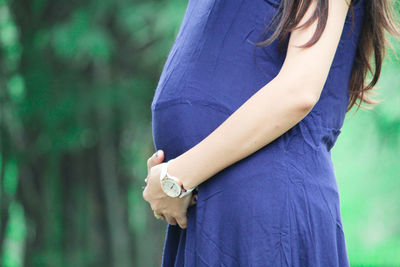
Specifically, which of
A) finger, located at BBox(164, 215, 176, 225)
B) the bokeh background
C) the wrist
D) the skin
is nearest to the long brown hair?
the skin

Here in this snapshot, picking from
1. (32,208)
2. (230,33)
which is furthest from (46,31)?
(230,33)

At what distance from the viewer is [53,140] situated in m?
4.75

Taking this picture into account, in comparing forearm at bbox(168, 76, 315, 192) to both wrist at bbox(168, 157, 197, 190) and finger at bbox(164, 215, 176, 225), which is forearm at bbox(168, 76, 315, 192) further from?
finger at bbox(164, 215, 176, 225)

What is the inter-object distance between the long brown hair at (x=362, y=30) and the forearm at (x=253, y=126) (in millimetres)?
97

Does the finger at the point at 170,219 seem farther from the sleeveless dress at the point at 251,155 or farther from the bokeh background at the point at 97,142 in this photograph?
the bokeh background at the point at 97,142

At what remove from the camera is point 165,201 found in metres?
1.15

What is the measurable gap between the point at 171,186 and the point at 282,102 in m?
0.25

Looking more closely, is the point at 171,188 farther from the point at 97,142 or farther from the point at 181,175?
the point at 97,142

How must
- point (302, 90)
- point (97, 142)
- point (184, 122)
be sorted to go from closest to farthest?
point (302, 90), point (184, 122), point (97, 142)

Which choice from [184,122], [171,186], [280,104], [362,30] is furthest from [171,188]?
[362,30]

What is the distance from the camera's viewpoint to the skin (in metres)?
1.03

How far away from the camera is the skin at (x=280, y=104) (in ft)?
3.37

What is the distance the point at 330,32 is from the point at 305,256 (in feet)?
1.26

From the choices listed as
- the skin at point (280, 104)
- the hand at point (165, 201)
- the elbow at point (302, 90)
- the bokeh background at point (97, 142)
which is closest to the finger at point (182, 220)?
the hand at point (165, 201)
